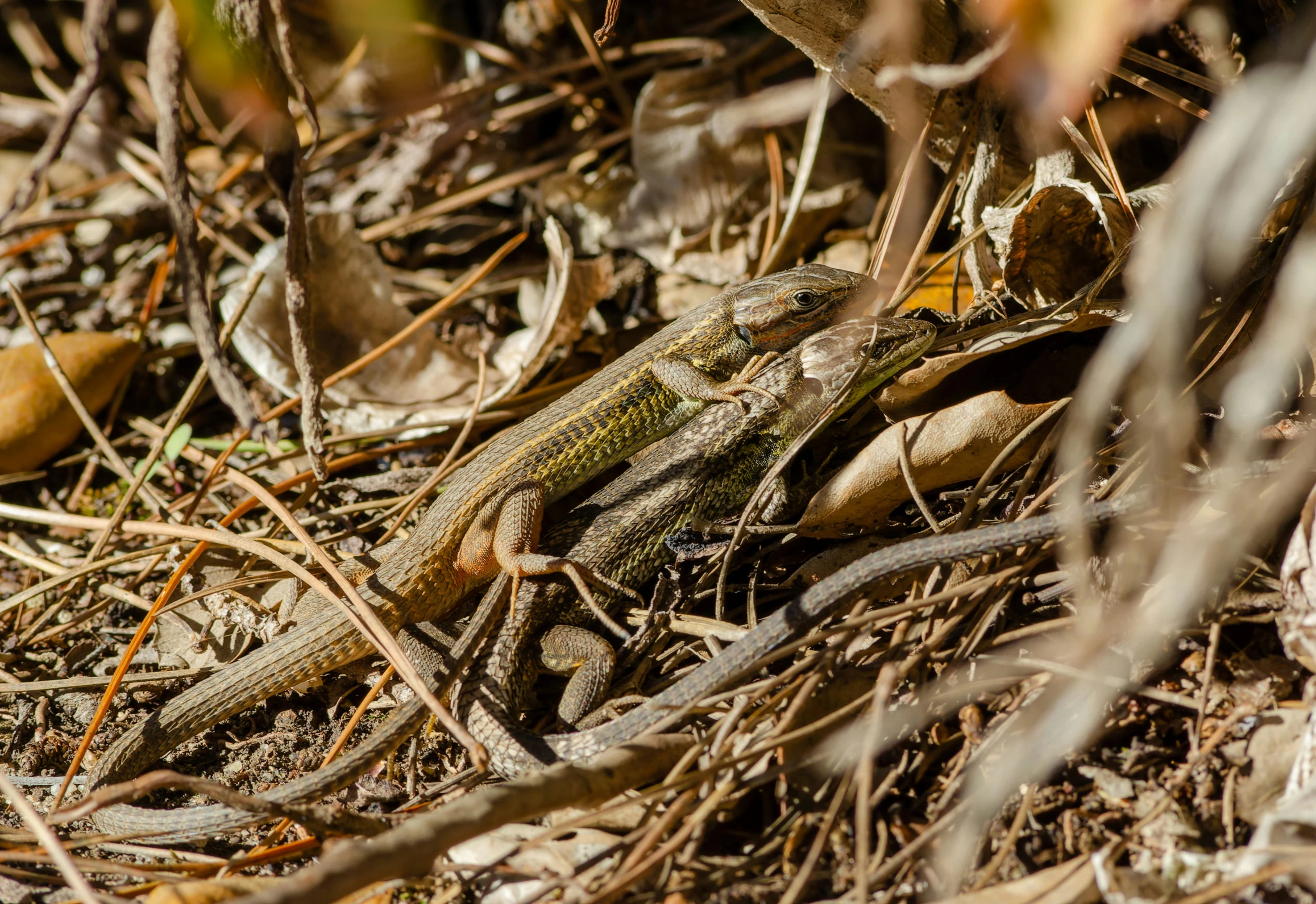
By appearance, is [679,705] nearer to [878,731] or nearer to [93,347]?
[878,731]

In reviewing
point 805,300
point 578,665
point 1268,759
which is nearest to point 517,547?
point 578,665

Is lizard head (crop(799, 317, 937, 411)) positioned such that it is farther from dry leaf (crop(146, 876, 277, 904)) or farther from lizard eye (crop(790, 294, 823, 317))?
dry leaf (crop(146, 876, 277, 904))

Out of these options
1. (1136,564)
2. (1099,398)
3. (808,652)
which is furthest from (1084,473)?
(1099,398)

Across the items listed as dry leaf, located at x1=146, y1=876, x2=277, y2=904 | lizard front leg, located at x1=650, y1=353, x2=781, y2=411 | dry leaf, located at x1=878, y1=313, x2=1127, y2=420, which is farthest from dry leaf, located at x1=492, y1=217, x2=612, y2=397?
dry leaf, located at x1=146, y1=876, x2=277, y2=904

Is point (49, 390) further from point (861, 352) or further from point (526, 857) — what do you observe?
point (861, 352)

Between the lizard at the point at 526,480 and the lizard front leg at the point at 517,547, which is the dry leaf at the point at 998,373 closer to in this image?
the lizard at the point at 526,480

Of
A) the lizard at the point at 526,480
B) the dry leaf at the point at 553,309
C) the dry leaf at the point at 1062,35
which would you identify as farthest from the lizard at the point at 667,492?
the dry leaf at the point at 1062,35
